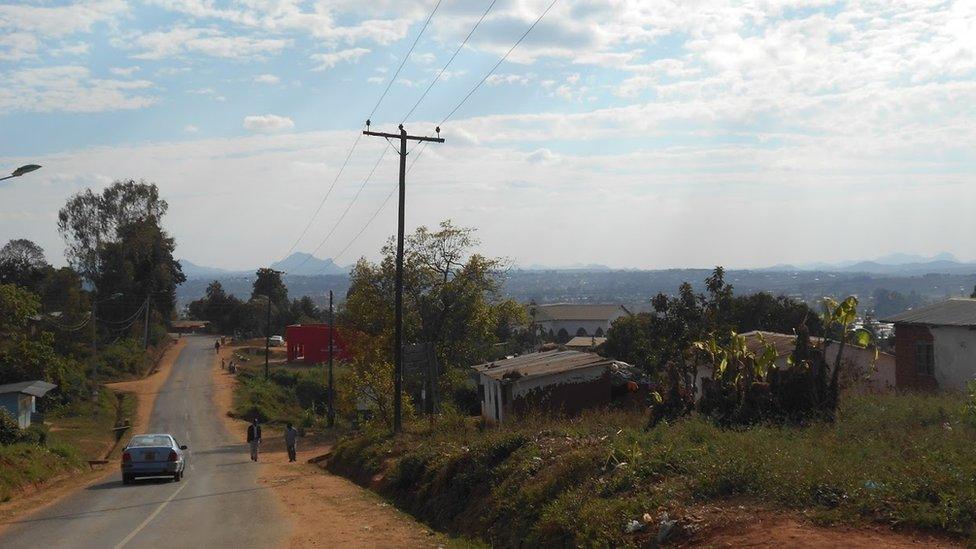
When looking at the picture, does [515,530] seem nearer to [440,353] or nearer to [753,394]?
[753,394]

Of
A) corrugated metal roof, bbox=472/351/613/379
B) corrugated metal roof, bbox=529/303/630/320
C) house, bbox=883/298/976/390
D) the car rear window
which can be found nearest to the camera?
the car rear window

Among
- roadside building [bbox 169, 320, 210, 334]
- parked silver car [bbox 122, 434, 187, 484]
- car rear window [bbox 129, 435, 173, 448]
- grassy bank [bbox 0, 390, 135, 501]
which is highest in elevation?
roadside building [bbox 169, 320, 210, 334]

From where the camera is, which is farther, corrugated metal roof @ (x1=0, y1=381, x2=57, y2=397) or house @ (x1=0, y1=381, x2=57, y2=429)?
corrugated metal roof @ (x1=0, y1=381, x2=57, y2=397)

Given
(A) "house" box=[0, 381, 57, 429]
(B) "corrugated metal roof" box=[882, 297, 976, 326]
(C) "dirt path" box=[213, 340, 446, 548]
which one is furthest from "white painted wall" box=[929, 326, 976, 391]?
(A) "house" box=[0, 381, 57, 429]

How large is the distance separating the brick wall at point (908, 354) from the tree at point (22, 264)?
79.0 meters

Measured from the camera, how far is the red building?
92.4 metres

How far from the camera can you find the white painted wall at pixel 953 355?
25.7 metres

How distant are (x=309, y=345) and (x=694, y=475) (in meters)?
85.0

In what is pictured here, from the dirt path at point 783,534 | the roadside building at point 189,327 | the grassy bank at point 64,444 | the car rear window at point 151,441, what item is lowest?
the grassy bank at point 64,444

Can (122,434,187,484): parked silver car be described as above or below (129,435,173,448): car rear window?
below

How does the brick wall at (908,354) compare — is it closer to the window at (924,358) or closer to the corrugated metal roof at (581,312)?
the window at (924,358)

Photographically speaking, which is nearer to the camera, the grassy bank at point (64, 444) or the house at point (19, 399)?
the grassy bank at point (64, 444)

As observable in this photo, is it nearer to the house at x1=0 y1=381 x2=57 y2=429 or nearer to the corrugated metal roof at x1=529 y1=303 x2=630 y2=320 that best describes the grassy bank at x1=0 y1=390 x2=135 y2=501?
the house at x1=0 y1=381 x2=57 y2=429

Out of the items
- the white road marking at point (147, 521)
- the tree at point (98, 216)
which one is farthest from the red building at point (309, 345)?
the white road marking at point (147, 521)
